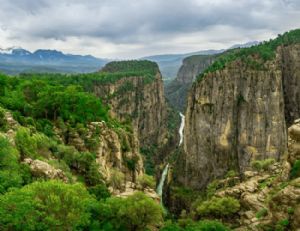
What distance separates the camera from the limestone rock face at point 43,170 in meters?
34.3

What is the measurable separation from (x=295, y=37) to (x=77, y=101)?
8784cm

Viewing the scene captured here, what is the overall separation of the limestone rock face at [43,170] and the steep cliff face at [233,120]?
68.5 meters

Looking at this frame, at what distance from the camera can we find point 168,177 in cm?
10831

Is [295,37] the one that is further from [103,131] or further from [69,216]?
[69,216]

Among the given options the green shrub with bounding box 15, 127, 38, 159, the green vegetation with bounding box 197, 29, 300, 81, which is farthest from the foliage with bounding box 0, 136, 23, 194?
the green vegetation with bounding box 197, 29, 300, 81

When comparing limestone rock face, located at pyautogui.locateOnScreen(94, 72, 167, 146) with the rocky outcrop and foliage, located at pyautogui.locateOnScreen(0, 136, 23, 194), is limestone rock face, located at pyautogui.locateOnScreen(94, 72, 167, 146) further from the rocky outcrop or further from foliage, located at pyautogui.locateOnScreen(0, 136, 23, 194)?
foliage, located at pyautogui.locateOnScreen(0, 136, 23, 194)

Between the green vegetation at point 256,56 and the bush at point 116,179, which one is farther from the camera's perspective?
the green vegetation at point 256,56

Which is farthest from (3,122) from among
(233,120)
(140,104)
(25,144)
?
(140,104)

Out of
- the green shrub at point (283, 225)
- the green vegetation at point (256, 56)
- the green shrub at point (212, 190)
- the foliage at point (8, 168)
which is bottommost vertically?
the green shrub at point (212, 190)

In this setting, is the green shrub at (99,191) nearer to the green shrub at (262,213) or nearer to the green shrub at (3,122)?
the green shrub at (3,122)

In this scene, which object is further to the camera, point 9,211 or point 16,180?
point 16,180

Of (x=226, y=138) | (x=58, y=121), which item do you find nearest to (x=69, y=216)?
(x=58, y=121)

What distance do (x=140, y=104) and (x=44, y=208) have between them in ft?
463

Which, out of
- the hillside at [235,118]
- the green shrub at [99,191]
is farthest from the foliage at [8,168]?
the hillside at [235,118]
